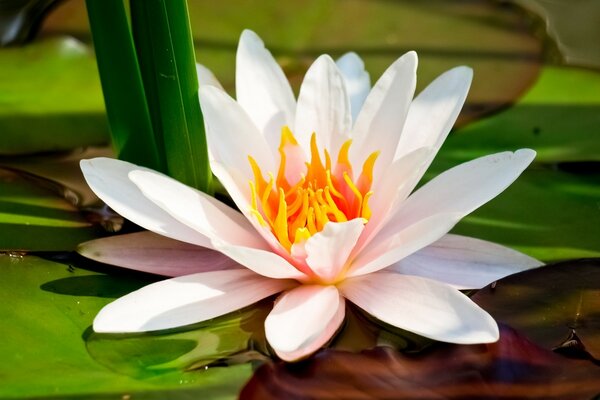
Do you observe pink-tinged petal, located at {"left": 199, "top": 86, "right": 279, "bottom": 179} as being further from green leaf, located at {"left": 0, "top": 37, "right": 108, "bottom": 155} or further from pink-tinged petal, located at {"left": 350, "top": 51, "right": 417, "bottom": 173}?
green leaf, located at {"left": 0, "top": 37, "right": 108, "bottom": 155}

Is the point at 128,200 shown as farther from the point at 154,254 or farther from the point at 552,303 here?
the point at 552,303

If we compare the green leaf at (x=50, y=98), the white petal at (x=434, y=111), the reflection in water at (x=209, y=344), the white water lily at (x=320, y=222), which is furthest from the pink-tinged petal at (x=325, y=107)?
the green leaf at (x=50, y=98)

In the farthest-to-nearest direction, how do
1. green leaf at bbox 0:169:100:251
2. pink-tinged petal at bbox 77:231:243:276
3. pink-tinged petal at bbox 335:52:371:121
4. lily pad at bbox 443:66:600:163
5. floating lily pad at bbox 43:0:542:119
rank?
floating lily pad at bbox 43:0:542:119
lily pad at bbox 443:66:600:163
pink-tinged petal at bbox 335:52:371:121
green leaf at bbox 0:169:100:251
pink-tinged petal at bbox 77:231:243:276

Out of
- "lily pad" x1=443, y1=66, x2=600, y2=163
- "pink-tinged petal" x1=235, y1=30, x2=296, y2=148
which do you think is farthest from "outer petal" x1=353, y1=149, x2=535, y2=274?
"lily pad" x1=443, y1=66, x2=600, y2=163

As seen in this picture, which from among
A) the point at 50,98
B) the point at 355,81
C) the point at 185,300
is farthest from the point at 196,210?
the point at 50,98

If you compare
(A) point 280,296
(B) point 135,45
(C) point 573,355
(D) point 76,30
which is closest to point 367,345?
(A) point 280,296

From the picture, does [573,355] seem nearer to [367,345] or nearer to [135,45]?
[367,345]
